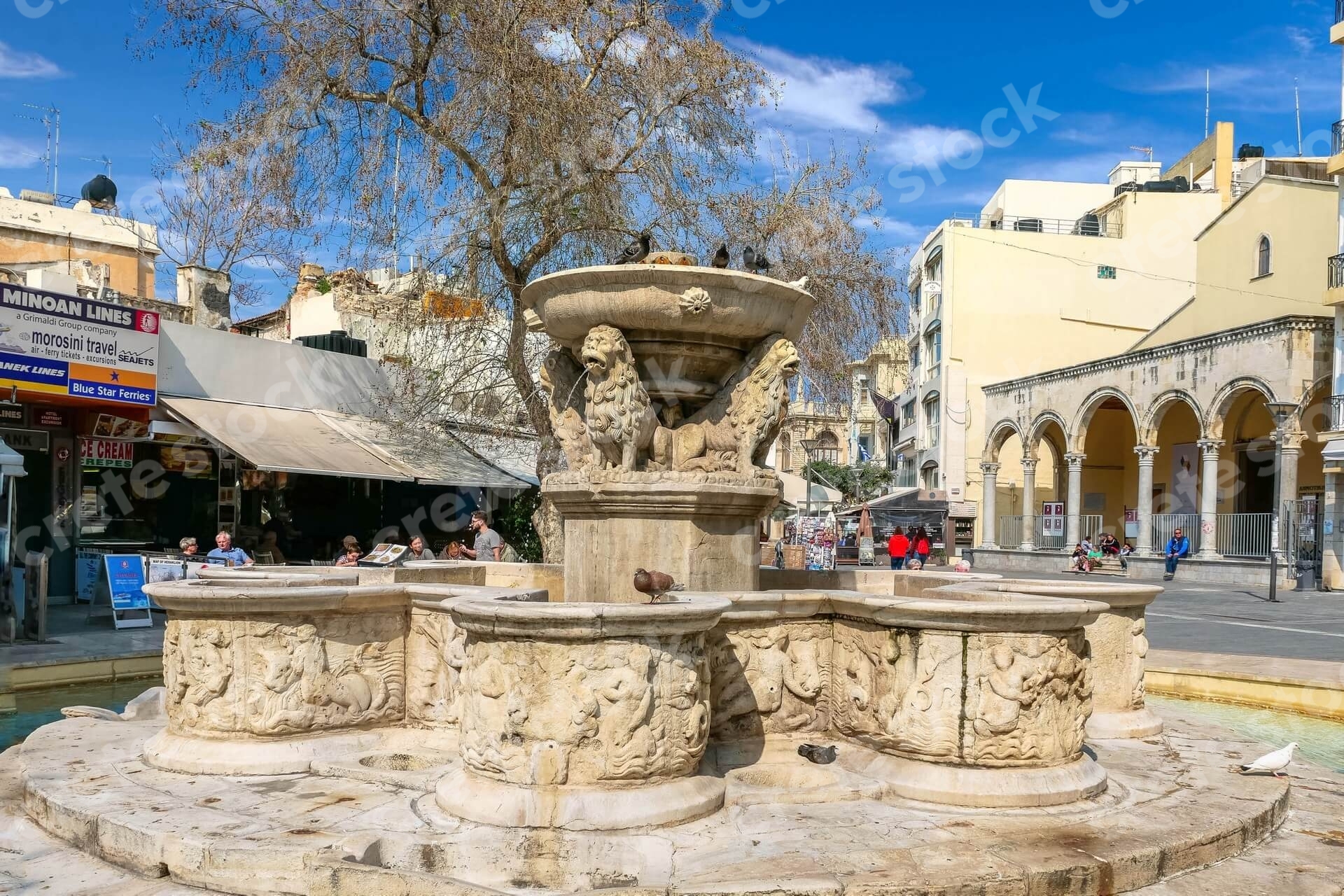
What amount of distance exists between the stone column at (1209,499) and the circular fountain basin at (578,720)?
Answer: 26.5 metres

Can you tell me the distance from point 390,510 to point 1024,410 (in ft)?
77.9

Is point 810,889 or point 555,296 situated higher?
point 555,296

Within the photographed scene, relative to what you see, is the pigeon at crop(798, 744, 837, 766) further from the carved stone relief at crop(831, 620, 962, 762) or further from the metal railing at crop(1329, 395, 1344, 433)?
the metal railing at crop(1329, 395, 1344, 433)

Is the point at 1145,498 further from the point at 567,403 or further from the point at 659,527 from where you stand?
the point at 659,527

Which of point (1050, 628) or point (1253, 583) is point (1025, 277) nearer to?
point (1253, 583)

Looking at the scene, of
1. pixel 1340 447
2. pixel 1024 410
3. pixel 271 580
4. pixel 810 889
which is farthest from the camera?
pixel 1024 410

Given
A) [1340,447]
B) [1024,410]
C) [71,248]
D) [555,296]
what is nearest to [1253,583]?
[1340,447]

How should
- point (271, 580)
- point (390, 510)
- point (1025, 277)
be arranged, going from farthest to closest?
point (1025, 277), point (390, 510), point (271, 580)

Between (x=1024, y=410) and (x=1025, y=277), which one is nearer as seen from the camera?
(x=1024, y=410)

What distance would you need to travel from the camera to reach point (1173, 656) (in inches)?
374

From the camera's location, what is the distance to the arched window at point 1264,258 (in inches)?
1261

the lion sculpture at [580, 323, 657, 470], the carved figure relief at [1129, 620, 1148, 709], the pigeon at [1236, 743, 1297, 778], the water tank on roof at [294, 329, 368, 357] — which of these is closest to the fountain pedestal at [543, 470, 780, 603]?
the lion sculpture at [580, 323, 657, 470]

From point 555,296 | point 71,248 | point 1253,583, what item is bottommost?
point 1253,583

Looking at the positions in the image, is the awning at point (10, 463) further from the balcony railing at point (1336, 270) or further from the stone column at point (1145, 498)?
the stone column at point (1145, 498)
